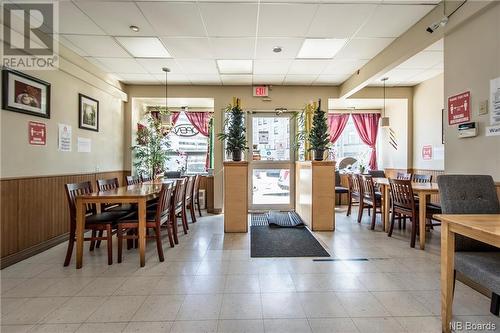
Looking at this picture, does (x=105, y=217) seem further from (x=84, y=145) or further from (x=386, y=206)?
(x=386, y=206)

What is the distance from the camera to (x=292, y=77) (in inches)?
215

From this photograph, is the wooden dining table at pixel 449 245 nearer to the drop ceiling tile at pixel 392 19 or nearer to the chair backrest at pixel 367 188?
the drop ceiling tile at pixel 392 19

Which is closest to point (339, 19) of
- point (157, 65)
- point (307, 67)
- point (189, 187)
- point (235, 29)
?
point (235, 29)

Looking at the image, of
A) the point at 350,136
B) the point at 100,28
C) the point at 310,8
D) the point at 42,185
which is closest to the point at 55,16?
the point at 100,28

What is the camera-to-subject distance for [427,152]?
566 centimetres

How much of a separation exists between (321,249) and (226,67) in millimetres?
3632

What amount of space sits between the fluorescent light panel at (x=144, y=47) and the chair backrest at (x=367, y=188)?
4201mm

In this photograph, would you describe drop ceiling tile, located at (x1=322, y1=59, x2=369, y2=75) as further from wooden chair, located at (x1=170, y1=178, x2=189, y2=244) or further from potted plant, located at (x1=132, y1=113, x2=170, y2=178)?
potted plant, located at (x1=132, y1=113, x2=170, y2=178)

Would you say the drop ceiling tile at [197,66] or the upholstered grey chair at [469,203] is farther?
the drop ceiling tile at [197,66]

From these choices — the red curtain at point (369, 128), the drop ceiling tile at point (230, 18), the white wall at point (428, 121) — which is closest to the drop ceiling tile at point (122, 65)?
the drop ceiling tile at point (230, 18)

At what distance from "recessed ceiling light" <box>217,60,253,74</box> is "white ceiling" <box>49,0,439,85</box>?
0.14 meters

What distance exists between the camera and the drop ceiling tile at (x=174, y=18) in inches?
119

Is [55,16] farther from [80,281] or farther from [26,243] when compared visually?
[80,281]

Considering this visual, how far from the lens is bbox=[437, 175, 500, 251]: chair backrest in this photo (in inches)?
77.5
